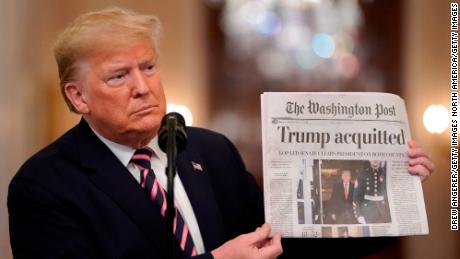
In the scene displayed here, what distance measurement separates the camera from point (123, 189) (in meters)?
1.31

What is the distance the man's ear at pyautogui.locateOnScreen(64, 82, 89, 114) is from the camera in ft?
4.51

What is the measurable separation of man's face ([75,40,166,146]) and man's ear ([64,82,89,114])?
0.11ft

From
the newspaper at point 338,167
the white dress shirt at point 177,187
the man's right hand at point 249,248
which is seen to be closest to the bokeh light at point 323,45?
the newspaper at point 338,167

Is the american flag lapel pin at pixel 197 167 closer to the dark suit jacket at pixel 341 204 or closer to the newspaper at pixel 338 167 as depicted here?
the newspaper at pixel 338 167

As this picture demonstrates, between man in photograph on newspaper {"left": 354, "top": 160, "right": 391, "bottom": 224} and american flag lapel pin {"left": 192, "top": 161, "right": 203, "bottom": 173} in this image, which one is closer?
man in photograph on newspaper {"left": 354, "top": 160, "right": 391, "bottom": 224}

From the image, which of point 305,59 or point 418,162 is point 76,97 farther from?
point 305,59

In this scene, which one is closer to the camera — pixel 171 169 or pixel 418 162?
pixel 171 169

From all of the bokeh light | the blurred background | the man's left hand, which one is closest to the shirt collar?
the man's left hand

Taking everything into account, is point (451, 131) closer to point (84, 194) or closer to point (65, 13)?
point (65, 13)

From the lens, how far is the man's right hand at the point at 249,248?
119 cm

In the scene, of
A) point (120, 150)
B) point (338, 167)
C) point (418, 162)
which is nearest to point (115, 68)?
point (120, 150)

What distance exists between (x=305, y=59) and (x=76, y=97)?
1879mm

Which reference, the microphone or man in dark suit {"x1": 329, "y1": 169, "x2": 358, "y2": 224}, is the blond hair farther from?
man in dark suit {"x1": 329, "y1": 169, "x2": 358, "y2": 224}

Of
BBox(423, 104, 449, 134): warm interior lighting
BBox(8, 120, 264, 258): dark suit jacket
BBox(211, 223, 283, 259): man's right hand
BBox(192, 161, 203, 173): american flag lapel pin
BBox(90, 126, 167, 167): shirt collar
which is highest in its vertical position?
BBox(423, 104, 449, 134): warm interior lighting
